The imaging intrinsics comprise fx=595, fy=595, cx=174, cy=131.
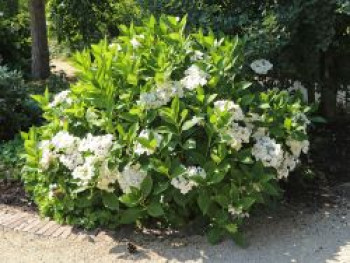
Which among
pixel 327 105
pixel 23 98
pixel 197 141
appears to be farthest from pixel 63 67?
pixel 197 141

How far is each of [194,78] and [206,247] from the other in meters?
1.13

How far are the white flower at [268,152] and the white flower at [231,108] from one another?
248 mm

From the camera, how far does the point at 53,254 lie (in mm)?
3832

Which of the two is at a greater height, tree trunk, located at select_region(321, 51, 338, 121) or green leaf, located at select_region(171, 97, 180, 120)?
green leaf, located at select_region(171, 97, 180, 120)

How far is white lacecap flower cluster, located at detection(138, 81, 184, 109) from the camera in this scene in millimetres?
3973

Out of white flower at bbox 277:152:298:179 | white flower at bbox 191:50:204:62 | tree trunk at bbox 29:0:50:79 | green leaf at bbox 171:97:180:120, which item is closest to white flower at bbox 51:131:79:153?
green leaf at bbox 171:97:180:120

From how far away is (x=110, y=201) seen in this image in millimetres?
4000

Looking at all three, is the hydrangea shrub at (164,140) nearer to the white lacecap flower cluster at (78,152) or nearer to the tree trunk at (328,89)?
the white lacecap flower cluster at (78,152)

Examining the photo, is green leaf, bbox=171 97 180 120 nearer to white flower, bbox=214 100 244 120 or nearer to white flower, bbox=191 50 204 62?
white flower, bbox=214 100 244 120

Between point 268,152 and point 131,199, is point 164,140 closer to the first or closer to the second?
point 131,199

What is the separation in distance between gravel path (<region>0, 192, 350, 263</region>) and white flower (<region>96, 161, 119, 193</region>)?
373 millimetres

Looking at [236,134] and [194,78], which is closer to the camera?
[236,134]

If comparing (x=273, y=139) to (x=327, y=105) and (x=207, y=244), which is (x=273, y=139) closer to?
(x=207, y=244)

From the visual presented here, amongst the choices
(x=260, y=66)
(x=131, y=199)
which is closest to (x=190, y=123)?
(x=131, y=199)
